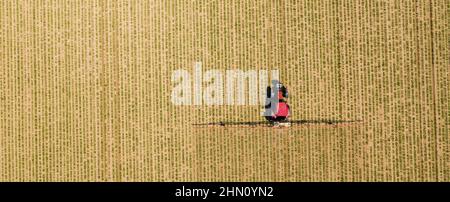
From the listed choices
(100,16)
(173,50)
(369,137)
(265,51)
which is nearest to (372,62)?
(369,137)

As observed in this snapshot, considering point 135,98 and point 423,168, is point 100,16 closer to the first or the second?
point 135,98

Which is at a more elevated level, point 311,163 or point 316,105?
point 316,105

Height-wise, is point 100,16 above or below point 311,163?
above

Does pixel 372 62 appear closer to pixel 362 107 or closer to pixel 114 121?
pixel 362 107

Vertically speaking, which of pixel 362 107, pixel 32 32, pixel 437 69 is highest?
pixel 32 32

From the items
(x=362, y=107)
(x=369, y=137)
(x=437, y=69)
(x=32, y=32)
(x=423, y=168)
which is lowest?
(x=423, y=168)

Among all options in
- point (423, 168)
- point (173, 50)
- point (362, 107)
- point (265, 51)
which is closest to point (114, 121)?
point (173, 50)
